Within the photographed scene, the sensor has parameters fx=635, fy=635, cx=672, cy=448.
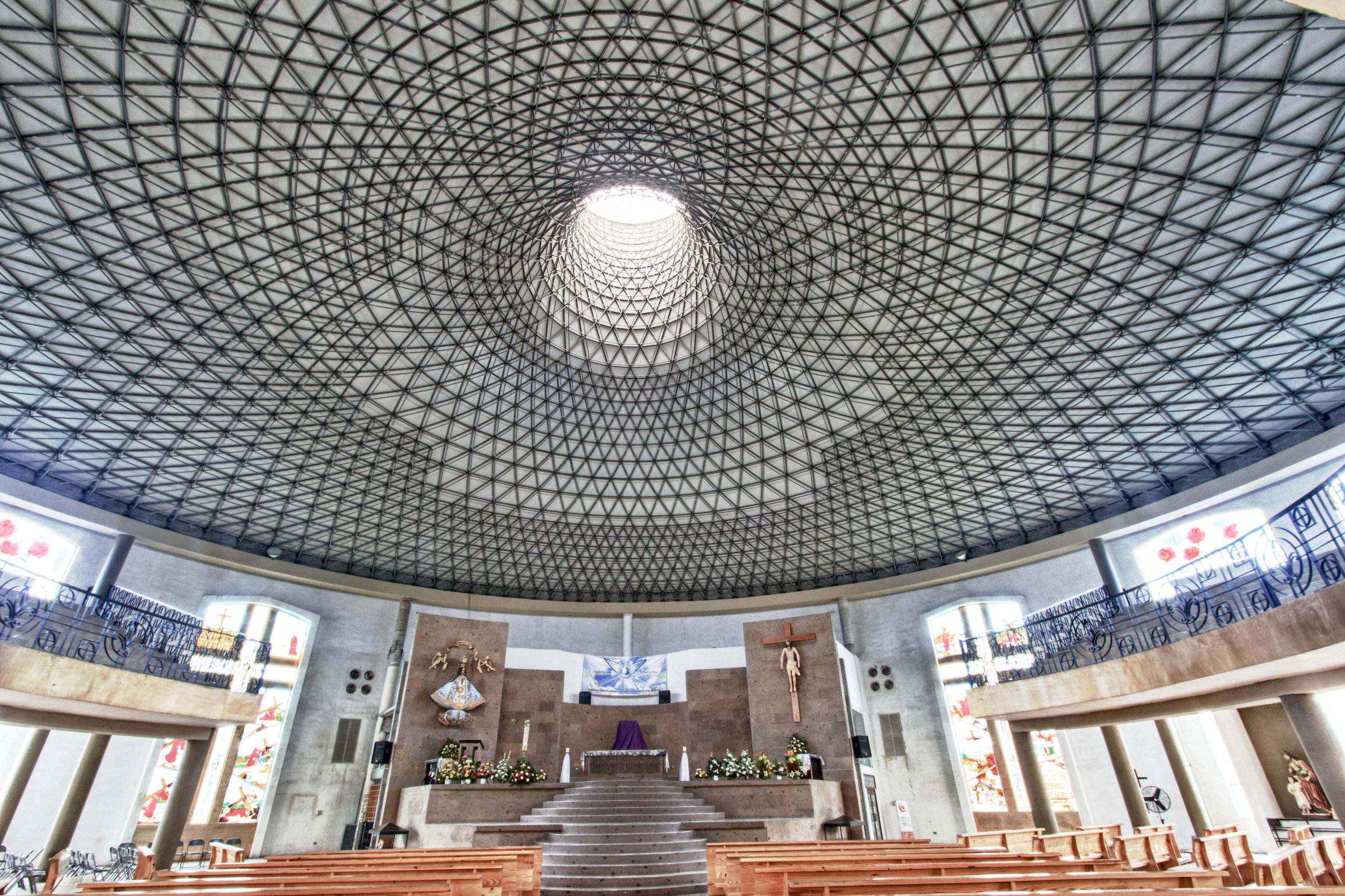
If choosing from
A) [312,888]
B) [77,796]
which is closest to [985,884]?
[312,888]

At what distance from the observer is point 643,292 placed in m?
40.1

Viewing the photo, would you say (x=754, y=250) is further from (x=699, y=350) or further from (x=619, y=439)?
(x=619, y=439)

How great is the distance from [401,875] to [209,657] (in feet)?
82.9

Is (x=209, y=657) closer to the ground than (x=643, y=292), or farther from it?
closer to the ground

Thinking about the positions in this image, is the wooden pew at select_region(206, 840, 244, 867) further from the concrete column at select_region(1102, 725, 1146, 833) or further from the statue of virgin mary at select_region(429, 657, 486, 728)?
the concrete column at select_region(1102, 725, 1146, 833)

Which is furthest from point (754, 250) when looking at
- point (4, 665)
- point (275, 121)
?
point (4, 665)

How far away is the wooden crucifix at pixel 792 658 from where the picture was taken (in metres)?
33.0

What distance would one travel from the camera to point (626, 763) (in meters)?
36.5

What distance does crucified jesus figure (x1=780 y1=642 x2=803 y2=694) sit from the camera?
33250 mm

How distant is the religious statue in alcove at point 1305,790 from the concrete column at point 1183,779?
3.54 metres

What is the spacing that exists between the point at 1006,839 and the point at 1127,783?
14937 millimetres

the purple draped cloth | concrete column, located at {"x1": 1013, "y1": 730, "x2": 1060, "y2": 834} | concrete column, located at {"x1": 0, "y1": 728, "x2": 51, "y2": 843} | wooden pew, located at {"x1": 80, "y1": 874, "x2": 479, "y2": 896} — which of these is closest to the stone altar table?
the purple draped cloth

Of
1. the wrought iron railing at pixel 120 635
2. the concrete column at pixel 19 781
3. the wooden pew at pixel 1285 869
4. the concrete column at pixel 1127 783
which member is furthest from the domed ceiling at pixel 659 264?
the wooden pew at pixel 1285 869

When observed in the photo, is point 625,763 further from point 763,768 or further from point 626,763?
point 763,768
